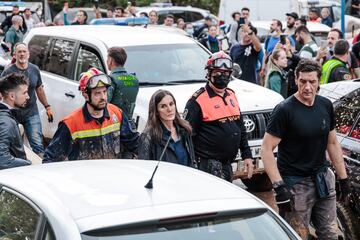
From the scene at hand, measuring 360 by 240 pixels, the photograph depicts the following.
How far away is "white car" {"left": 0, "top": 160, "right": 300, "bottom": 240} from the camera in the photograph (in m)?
3.98

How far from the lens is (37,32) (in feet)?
42.1

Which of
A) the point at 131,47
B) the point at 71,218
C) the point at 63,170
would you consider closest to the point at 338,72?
the point at 131,47

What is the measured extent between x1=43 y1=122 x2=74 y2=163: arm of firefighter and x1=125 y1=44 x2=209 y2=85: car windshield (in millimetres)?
3626

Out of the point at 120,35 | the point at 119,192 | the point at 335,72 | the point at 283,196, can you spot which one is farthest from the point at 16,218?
the point at 335,72

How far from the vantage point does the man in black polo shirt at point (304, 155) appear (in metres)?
6.66

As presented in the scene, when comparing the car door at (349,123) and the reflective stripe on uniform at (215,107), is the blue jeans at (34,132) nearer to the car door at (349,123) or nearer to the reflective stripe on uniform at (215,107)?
the reflective stripe on uniform at (215,107)

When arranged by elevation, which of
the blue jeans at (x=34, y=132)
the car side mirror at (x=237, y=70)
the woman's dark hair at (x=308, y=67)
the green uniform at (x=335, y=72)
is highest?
the woman's dark hair at (x=308, y=67)

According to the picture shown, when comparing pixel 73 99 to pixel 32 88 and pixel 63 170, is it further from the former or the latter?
pixel 63 170

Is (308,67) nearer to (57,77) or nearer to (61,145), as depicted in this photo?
(61,145)

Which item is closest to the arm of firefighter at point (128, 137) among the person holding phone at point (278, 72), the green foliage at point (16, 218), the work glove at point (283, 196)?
the work glove at point (283, 196)

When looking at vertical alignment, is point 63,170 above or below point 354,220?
above

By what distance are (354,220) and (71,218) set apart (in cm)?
377

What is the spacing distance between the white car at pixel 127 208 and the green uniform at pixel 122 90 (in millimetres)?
4022

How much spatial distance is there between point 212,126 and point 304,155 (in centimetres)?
106
